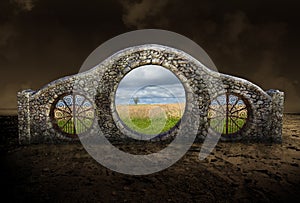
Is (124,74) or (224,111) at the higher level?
(124,74)


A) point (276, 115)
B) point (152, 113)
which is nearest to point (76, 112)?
point (152, 113)

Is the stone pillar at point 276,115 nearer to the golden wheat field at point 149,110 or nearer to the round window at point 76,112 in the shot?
the golden wheat field at point 149,110

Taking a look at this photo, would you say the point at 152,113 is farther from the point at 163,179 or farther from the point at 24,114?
the point at 163,179

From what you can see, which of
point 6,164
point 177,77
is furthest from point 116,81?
point 6,164

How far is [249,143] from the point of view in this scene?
28.2 feet

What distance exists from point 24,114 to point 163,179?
688cm

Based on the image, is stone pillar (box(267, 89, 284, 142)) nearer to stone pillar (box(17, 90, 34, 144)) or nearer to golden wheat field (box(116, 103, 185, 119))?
golden wheat field (box(116, 103, 185, 119))

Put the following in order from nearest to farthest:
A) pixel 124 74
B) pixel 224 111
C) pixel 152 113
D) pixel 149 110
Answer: pixel 124 74 → pixel 224 111 → pixel 152 113 → pixel 149 110

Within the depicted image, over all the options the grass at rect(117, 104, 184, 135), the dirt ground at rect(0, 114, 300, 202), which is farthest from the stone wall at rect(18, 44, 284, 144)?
the grass at rect(117, 104, 184, 135)

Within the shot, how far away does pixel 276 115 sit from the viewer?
8.59 m

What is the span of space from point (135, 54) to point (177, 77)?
2080mm

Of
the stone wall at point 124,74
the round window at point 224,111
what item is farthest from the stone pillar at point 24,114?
the round window at point 224,111

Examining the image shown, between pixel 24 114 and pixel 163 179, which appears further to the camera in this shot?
pixel 24 114

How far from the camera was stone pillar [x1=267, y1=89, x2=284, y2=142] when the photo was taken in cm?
861
